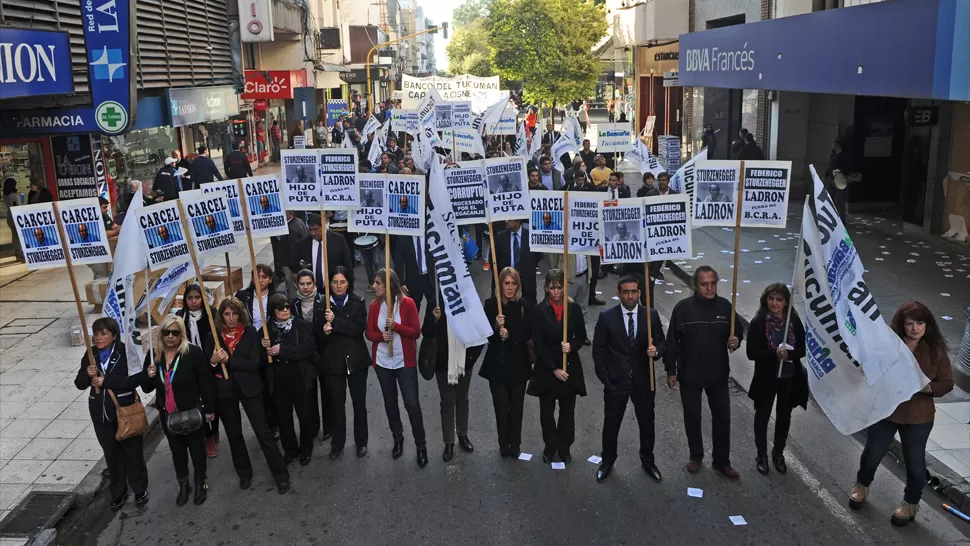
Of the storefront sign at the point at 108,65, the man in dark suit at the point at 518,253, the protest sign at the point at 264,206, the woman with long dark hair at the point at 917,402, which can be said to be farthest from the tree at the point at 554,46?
the woman with long dark hair at the point at 917,402

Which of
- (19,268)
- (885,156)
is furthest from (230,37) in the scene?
(885,156)

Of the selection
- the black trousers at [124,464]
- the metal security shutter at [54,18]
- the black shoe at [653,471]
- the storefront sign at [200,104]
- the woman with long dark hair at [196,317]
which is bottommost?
the black shoe at [653,471]

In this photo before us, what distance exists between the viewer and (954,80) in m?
9.91

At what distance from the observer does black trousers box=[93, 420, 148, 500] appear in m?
6.84

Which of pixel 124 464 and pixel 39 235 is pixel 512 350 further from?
pixel 39 235

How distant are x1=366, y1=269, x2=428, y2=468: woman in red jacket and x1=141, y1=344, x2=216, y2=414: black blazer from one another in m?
1.38

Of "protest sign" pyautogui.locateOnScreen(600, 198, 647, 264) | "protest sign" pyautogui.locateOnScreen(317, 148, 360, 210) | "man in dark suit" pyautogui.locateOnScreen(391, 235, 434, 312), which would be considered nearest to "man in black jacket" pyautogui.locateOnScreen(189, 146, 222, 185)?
"man in dark suit" pyautogui.locateOnScreen(391, 235, 434, 312)

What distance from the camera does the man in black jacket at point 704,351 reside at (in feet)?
22.6

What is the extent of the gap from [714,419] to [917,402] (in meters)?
1.54

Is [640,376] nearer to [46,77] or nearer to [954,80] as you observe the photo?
[954,80]

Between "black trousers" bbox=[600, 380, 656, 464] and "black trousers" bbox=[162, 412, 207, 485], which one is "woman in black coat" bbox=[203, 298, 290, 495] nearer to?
"black trousers" bbox=[162, 412, 207, 485]

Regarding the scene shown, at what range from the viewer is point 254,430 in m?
7.00

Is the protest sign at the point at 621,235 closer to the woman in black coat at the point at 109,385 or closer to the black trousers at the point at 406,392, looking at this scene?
the black trousers at the point at 406,392

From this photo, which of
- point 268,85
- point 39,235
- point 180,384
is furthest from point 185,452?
point 268,85
